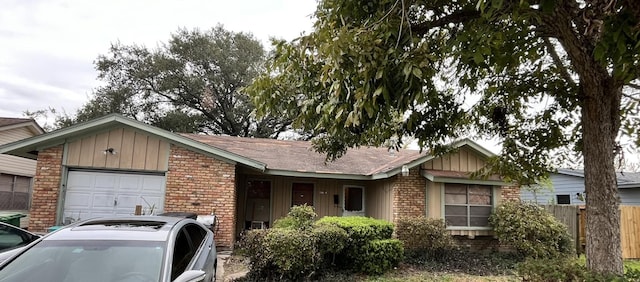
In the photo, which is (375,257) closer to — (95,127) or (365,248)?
(365,248)

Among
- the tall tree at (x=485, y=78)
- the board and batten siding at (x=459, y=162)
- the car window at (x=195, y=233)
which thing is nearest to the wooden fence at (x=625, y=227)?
the board and batten siding at (x=459, y=162)

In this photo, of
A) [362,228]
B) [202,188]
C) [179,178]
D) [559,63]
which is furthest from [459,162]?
Answer: [179,178]

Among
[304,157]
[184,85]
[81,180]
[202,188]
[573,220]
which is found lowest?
[573,220]

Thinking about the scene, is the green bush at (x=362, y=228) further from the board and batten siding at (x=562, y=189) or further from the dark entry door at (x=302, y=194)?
the board and batten siding at (x=562, y=189)

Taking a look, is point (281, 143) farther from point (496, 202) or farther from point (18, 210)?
point (18, 210)

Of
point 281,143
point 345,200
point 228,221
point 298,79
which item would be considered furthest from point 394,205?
point 298,79

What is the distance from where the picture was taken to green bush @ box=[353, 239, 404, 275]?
8797 millimetres

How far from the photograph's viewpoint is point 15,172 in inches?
643

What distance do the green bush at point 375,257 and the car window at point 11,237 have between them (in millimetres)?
6401

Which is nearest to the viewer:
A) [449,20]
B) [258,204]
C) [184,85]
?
[449,20]

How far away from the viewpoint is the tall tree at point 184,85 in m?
25.9

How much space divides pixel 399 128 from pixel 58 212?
891cm

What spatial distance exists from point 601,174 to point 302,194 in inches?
389

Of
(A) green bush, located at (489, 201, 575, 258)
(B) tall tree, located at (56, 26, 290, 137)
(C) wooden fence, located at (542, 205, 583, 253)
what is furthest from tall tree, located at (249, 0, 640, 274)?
(B) tall tree, located at (56, 26, 290, 137)
